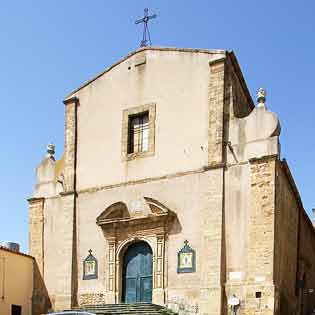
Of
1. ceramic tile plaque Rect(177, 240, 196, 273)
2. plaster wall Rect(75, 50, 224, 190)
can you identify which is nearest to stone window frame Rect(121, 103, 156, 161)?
plaster wall Rect(75, 50, 224, 190)

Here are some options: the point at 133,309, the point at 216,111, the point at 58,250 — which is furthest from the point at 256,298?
the point at 58,250

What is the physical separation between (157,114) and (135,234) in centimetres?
A: 409

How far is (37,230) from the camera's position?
23.3m

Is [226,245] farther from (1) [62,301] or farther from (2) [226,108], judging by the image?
(1) [62,301]

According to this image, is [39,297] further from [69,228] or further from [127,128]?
[127,128]

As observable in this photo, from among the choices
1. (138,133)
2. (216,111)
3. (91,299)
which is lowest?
(91,299)

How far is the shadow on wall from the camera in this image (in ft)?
73.4

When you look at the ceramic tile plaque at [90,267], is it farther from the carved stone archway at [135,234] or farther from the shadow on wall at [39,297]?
the shadow on wall at [39,297]

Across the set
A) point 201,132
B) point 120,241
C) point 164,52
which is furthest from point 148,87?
point 120,241

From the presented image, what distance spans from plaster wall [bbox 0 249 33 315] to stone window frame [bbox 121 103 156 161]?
540cm

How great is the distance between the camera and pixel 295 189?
2112 centimetres

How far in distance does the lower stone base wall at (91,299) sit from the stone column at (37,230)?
7.24 feet

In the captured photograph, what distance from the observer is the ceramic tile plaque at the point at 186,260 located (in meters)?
19.4

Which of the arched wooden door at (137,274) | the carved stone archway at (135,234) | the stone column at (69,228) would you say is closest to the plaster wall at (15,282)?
the stone column at (69,228)
